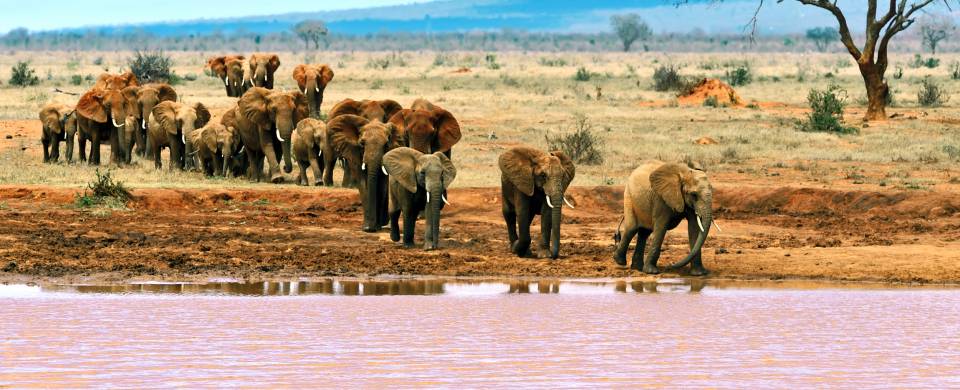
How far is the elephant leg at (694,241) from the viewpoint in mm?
16281

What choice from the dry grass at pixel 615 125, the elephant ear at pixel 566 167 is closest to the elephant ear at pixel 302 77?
the dry grass at pixel 615 125

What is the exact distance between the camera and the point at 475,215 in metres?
22.2

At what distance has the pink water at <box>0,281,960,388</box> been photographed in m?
10.3

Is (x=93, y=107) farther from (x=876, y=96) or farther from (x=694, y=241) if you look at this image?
(x=876, y=96)

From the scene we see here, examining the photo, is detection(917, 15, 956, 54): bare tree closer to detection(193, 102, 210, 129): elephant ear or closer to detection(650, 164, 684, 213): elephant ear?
detection(193, 102, 210, 129): elephant ear

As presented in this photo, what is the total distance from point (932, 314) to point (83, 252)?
30.4ft

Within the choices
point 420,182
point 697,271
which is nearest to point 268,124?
point 420,182

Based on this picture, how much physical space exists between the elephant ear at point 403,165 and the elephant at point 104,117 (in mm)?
11525

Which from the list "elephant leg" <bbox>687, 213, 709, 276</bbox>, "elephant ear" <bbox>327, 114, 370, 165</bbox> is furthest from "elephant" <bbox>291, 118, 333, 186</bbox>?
"elephant leg" <bbox>687, 213, 709, 276</bbox>

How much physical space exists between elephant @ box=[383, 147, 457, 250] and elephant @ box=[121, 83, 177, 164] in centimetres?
1122

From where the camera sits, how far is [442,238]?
1980 centimetres

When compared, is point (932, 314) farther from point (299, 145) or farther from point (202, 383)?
point (299, 145)

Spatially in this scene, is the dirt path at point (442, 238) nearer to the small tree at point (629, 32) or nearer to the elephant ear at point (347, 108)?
Answer: the elephant ear at point (347, 108)

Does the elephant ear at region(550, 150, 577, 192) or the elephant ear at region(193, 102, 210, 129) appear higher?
the elephant ear at region(550, 150, 577, 192)
